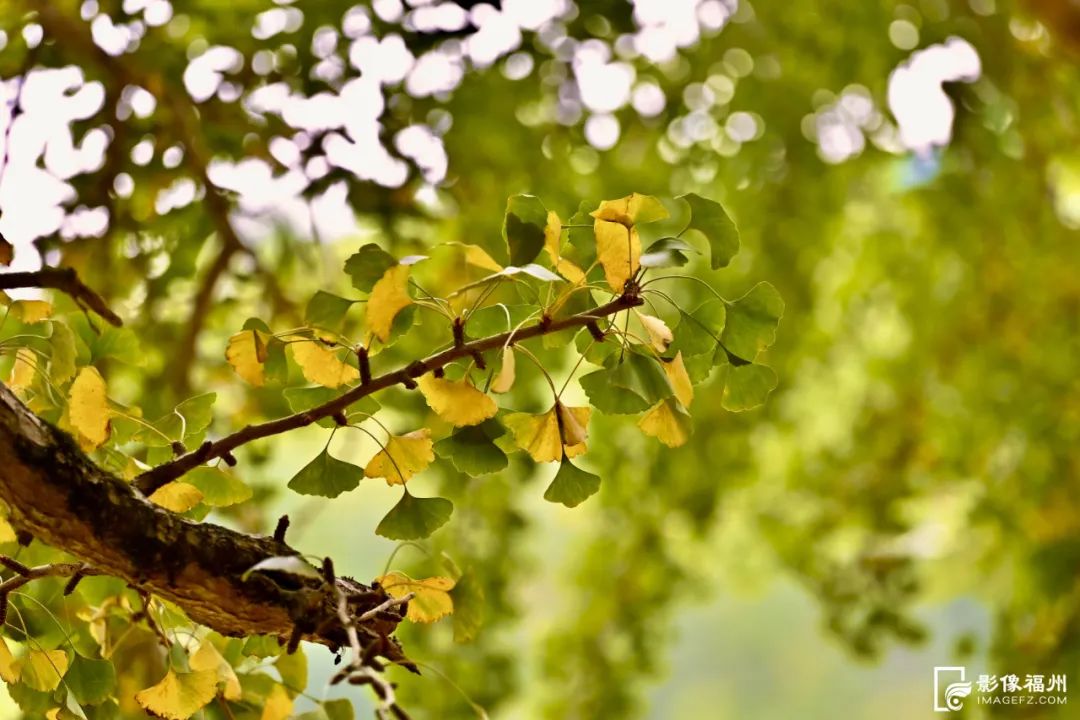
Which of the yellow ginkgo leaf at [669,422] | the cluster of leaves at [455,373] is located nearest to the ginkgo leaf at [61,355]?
the cluster of leaves at [455,373]

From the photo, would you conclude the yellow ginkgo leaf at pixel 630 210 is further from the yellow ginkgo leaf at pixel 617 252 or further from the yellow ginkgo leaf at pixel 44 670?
the yellow ginkgo leaf at pixel 44 670

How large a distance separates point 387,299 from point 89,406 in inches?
4.4

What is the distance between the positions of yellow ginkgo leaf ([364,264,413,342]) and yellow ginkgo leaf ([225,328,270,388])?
0.05m

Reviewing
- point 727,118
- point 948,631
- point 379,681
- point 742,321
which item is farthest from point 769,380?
point 948,631

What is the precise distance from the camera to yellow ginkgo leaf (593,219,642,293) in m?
0.35

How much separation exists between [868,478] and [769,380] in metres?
1.02

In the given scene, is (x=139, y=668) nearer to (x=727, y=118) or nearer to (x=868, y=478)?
(x=727, y=118)

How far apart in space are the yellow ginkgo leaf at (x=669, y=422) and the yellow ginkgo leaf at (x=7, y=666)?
24 cm

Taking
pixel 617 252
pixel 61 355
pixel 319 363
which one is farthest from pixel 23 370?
pixel 617 252

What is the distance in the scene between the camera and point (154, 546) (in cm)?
33

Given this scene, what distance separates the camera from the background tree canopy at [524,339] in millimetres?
361

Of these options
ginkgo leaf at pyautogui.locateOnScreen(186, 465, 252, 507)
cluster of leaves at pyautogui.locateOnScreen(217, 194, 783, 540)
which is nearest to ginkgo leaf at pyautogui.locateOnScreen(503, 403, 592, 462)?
cluster of leaves at pyautogui.locateOnScreen(217, 194, 783, 540)

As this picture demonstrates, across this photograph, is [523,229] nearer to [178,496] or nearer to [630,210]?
[630,210]

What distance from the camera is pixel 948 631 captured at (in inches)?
109
